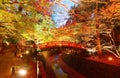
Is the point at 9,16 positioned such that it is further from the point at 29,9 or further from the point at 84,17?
the point at 84,17

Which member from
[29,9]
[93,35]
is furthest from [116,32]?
[29,9]

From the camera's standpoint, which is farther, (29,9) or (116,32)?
(116,32)

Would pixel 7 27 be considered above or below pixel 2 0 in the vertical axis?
below

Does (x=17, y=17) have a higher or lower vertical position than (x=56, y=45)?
higher

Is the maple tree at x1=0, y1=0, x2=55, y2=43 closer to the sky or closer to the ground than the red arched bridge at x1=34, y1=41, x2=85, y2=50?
closer to the sky

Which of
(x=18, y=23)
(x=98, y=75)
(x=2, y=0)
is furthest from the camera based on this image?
(x=98, y=75)

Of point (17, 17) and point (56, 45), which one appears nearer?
point (17, 17)

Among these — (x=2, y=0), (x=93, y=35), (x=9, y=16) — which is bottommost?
(x=93, y=35)

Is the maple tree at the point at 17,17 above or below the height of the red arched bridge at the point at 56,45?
above

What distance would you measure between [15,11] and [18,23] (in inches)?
19.7

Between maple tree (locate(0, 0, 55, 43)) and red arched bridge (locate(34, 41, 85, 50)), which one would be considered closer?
maple tree (locate(0, 0, 55, 43))

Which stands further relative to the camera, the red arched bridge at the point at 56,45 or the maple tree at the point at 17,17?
the red arched bridge at the point at 56,45

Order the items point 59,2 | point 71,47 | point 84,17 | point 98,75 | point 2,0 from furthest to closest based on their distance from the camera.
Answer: point 71,47, point 84,17, point 98,75, point 59,2, point 2,0

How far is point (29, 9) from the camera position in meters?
7.32
